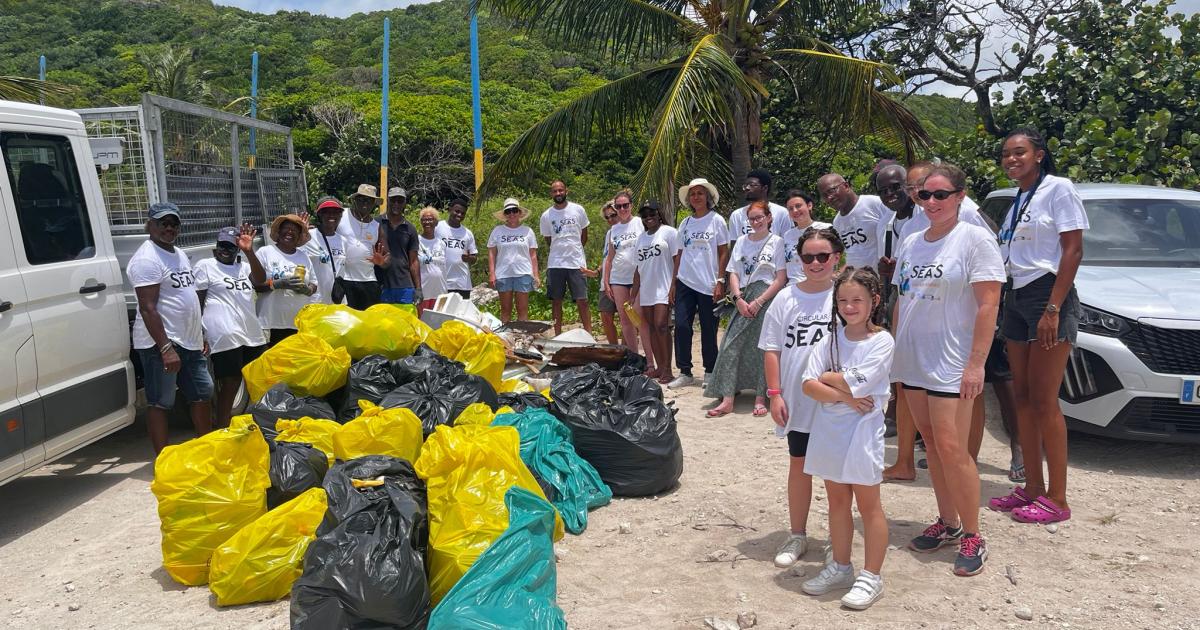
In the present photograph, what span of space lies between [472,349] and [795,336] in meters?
2.76

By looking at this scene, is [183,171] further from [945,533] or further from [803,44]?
[803,44]

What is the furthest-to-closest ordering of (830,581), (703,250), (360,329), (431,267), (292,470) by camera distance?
(431,267) → (703,250) → (360,329) → (292,470) → (830,581)

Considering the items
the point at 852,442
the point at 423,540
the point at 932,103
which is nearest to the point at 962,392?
the point at 852,442

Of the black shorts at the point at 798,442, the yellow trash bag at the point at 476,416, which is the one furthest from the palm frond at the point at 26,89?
the black shorts at the point at 798,442

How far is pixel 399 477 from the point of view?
4.04 meters

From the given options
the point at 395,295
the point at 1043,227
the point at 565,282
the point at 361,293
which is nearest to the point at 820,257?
the point at 1043,227

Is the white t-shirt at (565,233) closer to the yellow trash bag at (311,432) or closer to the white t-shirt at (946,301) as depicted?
the yellow trash bag at (311,432)

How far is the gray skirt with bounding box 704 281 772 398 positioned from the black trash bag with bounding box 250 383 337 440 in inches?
122

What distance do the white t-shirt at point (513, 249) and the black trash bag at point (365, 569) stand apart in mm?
6095

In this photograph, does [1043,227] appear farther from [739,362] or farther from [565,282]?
[565,282]

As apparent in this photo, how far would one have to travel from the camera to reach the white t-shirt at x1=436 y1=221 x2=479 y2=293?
9.62 meters

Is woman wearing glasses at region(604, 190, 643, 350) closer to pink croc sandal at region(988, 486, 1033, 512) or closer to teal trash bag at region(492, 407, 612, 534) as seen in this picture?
teal trash bag at region(492, 407, 612, 534)

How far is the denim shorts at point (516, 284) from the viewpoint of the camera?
9.78 meters

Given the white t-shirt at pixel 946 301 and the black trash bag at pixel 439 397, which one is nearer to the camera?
the white t-shirt at pixel 946 301
